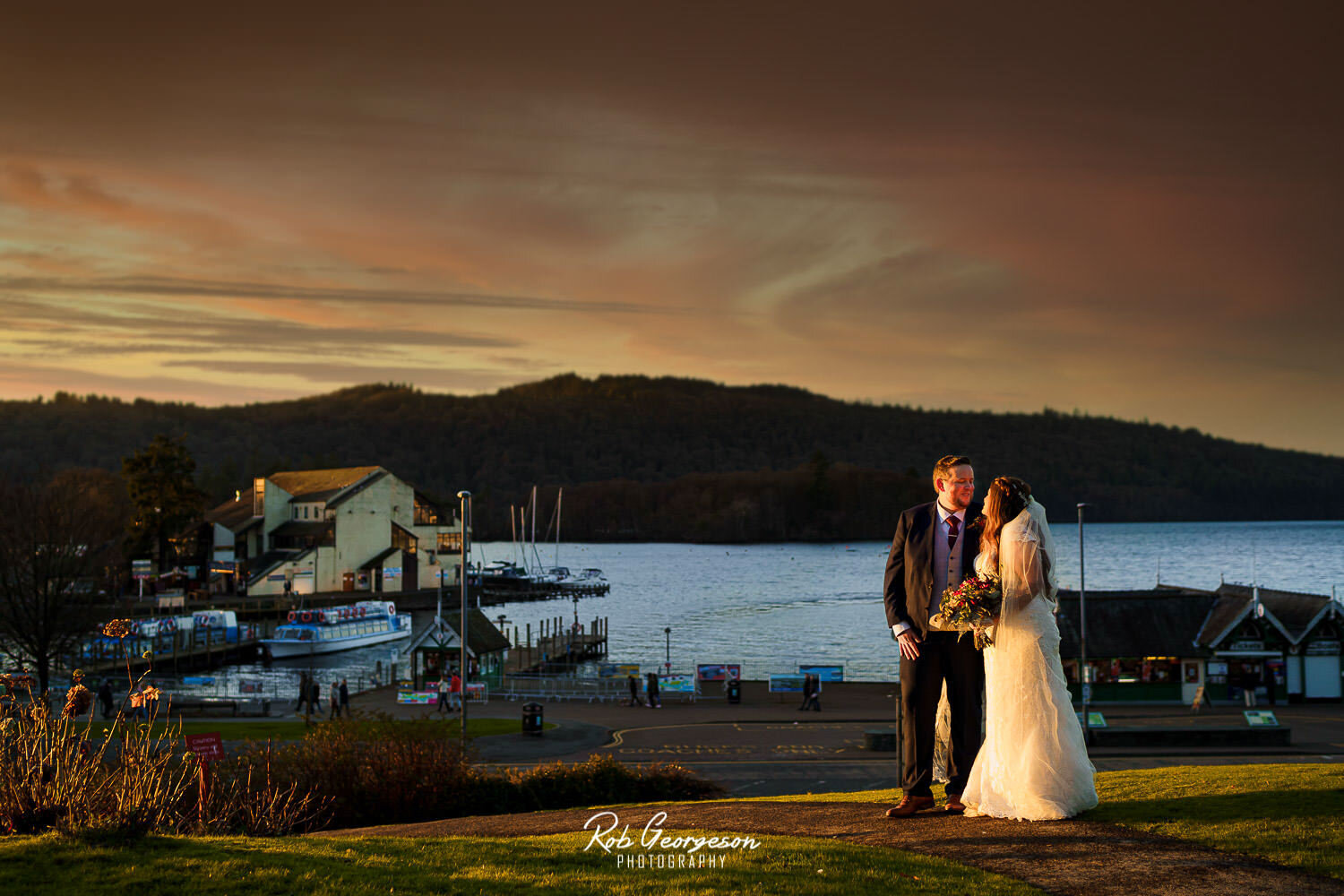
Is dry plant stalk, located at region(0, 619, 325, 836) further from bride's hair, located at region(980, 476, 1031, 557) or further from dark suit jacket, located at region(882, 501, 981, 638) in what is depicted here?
bride's hair, located at region(980, 476, 1031, 557)

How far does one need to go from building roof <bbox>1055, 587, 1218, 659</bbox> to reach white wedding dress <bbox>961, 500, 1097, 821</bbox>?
39821mm

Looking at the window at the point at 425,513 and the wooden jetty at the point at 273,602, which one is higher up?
the window at the point at 425,513

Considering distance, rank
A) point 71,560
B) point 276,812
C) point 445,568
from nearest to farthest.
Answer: point 276,812 → point 71,560 → point 445,568

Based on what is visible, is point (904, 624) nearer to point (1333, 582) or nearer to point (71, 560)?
point (71, 560)

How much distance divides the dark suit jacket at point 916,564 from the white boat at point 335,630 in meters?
73.0

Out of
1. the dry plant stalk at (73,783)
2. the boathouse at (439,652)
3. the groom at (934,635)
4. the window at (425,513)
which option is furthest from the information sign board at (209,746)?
the window at (425,513)

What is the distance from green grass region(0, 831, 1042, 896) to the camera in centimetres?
744

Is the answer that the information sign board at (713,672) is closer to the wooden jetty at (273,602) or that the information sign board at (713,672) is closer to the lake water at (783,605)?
the lake water at (783,605)

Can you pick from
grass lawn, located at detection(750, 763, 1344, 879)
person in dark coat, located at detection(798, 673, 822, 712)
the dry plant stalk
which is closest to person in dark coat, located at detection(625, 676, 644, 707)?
person in dark coat, located at detection(798, 673, 822, 712)

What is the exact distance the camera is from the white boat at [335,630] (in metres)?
74.8

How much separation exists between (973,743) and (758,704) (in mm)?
37720

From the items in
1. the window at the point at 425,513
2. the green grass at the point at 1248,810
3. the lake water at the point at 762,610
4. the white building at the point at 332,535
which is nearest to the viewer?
the green grass at the point at 1248,810

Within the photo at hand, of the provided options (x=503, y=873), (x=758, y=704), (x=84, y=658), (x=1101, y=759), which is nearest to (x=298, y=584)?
(x=84, y=658)

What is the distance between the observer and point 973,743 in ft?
30.6
